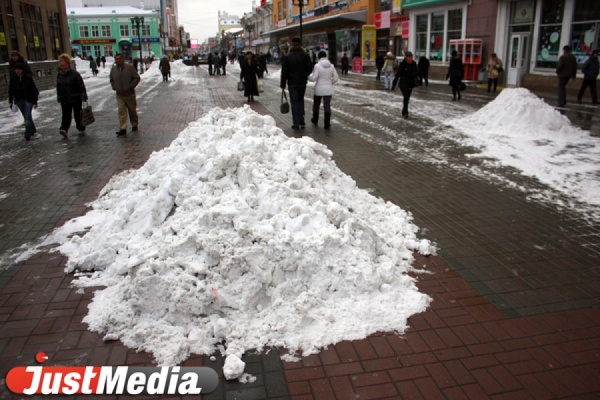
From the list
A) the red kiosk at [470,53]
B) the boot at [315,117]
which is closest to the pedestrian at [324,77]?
the boot at [315,117]

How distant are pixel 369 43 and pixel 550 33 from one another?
17.8 metres

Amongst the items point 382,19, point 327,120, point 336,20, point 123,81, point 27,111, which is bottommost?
point 327,120

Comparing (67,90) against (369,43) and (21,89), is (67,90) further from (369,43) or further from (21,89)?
(369,43)

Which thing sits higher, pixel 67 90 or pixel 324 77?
pixel 324 77

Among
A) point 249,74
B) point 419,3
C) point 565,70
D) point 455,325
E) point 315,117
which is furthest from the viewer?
point 419,3

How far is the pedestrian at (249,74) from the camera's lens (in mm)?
17034

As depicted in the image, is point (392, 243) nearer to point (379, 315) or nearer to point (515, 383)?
point (379, 315)

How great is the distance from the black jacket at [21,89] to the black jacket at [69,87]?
0.62 m

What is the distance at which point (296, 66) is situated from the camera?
11.5 metres

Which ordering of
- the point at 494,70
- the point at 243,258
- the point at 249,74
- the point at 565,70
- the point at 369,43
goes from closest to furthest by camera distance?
the point at 243,258 < the point at 565,70 < the point at 249,74 < the point at 494,70 < the point at 369,43

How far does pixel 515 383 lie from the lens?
9.94 ft

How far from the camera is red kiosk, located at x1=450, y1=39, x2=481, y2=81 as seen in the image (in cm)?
2333

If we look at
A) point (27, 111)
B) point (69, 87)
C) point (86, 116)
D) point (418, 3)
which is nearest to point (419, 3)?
point (418, 3)

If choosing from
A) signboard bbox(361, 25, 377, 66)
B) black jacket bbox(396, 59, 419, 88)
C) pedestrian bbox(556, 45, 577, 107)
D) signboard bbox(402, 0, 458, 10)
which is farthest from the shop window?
signboard bbox(361, 25, 377, 66)
